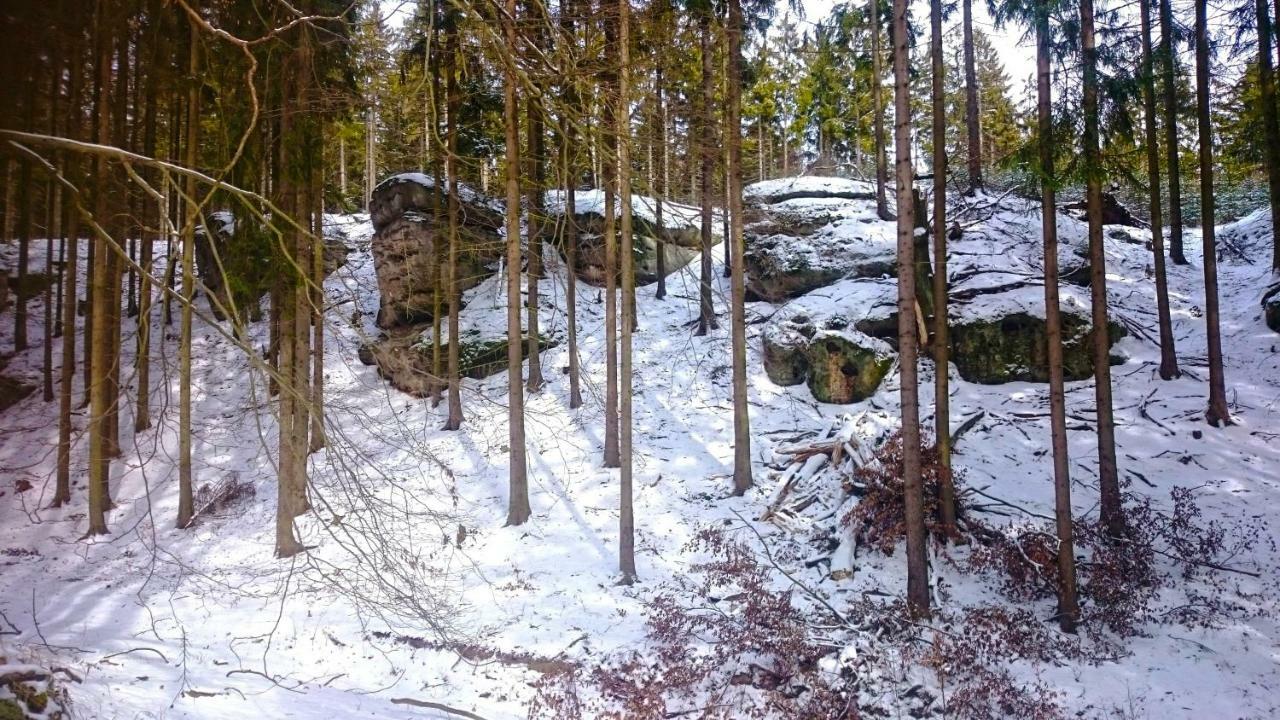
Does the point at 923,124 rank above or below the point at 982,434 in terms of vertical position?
above

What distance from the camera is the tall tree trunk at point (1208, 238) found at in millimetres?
12375

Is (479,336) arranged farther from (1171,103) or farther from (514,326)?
(1171,103)

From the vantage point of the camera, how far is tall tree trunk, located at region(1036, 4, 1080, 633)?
845 centimetres

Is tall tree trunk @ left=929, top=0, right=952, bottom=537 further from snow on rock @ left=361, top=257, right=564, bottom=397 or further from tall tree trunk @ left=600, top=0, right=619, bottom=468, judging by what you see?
snow on rock @ left=361, top=257, right=564, bottom=397

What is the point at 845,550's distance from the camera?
9969mm

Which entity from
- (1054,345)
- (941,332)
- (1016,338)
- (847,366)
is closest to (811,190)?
(847,366)

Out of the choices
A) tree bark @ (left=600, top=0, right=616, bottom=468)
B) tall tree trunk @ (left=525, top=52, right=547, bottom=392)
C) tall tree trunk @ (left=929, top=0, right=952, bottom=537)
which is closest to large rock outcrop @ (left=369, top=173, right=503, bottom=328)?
tall tree trunk @ (left=525, top=52, right=547, bottom=392)

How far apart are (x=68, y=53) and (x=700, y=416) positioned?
13403 millimetres

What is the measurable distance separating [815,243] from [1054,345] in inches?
473

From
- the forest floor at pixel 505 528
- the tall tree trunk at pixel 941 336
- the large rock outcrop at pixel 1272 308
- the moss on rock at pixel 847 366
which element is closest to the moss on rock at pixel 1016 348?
the forest floor at pixel 505 528

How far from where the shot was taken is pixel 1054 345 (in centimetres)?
871

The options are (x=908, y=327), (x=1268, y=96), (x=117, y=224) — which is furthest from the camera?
(x=1268, y=96)

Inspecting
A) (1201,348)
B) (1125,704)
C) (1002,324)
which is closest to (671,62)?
(1125,704)

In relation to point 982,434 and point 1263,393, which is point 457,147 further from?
point 1263,393
